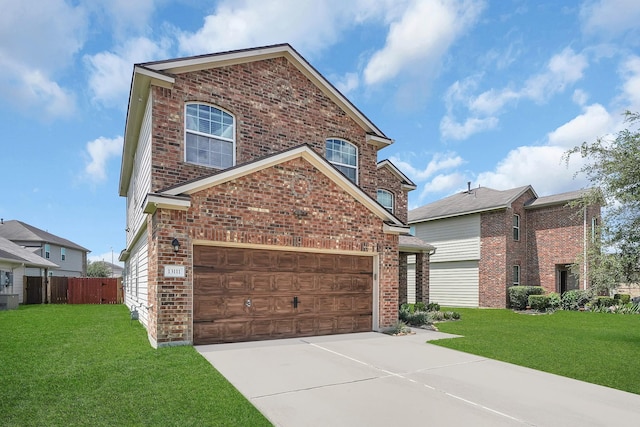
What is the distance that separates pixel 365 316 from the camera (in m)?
11.4

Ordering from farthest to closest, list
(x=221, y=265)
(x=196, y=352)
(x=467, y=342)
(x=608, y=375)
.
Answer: (x=467, y=342) → (x=221, y=265) → (x=196, y=352) → (x=608, y=375)

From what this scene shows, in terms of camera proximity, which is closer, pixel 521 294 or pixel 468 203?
pixel 521 294

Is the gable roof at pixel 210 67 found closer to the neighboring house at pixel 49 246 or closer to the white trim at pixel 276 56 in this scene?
the white trim at pixel 276 56

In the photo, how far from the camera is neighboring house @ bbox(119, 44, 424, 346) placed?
876 cm

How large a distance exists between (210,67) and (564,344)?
11939 millimetres

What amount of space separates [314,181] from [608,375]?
24.3 ft

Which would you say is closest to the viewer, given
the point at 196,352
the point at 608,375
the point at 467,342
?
the point at 608,375

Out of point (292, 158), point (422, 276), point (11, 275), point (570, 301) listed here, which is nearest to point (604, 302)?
point (570, 301)

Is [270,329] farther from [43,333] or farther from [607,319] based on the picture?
[607,319]

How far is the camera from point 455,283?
24.2 m

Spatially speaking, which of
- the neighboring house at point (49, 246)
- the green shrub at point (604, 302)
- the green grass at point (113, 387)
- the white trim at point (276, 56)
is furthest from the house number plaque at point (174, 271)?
the neighboring house at point (49, 246)

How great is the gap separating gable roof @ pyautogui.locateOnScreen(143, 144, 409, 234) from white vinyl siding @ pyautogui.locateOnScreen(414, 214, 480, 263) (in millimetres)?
13020

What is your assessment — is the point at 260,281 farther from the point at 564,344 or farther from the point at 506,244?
the point at 506,244

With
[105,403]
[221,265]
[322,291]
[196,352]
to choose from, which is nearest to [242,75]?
[221,265]
